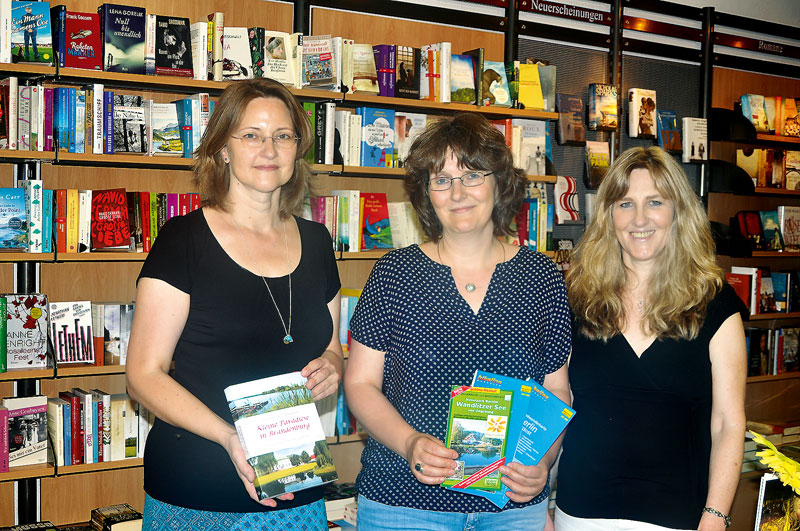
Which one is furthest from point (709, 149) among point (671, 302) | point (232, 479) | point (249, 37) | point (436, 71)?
point (232, 479)

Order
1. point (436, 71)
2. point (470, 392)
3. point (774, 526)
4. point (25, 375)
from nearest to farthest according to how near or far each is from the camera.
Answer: point (774, 526) < point (470, 392) < point (25, 375) < point (436, 71)

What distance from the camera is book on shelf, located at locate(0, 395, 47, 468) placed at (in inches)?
135

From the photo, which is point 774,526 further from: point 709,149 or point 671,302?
point 709,149

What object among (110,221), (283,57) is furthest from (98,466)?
(283,57)

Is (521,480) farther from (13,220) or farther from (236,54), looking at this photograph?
(236,54)

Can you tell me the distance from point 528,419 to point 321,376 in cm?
52

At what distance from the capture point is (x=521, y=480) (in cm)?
196

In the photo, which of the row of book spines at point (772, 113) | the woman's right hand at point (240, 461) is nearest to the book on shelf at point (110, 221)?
the woman's right hand at point (240, 461)

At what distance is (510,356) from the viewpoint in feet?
6.66

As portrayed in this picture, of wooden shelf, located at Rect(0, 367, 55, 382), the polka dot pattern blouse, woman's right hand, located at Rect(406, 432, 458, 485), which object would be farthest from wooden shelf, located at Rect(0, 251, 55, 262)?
woman's right hand, located at Rect(406, 432, 458, 485)

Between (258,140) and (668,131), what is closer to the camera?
(258,140)

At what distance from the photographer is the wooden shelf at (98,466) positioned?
3514 mm

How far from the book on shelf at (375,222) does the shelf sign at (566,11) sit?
1.75 meters

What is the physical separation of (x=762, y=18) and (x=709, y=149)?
1196 mm
